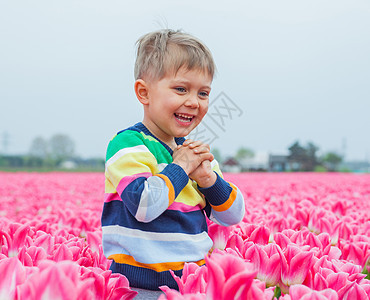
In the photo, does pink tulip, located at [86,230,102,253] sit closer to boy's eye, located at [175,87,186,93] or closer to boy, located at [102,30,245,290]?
boy, located at [102,30,245,290]

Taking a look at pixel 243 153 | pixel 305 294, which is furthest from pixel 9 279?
pixel 243 153

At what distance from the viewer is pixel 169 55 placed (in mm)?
1915

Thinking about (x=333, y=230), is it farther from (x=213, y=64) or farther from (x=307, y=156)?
(x=307, y=156)

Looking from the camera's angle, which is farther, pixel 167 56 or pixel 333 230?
pixel 333 230

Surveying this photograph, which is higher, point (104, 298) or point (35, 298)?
point (35, 298)

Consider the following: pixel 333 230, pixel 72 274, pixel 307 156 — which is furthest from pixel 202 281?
pixel 307 156

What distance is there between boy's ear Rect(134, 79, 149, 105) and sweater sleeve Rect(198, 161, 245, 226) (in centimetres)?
54

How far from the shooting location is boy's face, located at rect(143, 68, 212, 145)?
1.90m

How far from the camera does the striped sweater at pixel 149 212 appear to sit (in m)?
1.68

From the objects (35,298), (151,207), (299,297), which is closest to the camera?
(35,298)

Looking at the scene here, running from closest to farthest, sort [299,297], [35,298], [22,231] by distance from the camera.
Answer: [35,298], [299,297], [22,231]

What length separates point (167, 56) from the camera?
1.91 m

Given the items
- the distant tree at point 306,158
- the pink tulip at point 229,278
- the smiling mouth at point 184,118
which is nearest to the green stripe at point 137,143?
the smiling mouth at point 184,118

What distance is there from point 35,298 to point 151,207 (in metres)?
0.73
